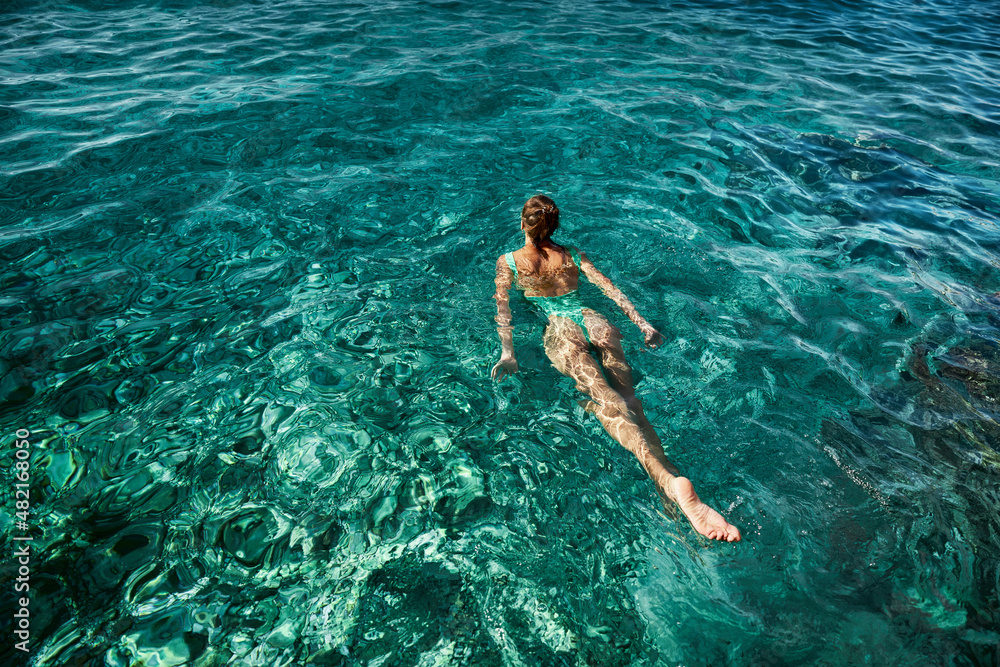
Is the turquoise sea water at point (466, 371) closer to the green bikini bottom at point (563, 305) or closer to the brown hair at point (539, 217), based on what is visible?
the green bikini bottom at point (563, 305)

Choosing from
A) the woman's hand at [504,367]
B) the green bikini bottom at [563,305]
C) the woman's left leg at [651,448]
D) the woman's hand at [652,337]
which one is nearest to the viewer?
the woman's left leg at [651,448]

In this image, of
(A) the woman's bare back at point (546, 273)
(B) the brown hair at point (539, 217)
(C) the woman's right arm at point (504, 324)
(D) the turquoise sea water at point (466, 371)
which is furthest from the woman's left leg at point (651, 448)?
(B) the brown hair at point (539, 217)

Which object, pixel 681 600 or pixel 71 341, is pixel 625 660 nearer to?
pixel 681 600

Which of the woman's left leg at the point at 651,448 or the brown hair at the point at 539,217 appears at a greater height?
the brown hair at the point at 539,217

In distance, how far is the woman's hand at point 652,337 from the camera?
5.01 metres

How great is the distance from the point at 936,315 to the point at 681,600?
4903 mm

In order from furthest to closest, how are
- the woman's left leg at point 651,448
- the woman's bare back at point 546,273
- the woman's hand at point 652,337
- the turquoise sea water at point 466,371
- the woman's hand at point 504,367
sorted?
the woman's bare back at point 546,273 < the woman's hand at point 652,337 < the woman's hand at point 504,367 < the woman's left leg at point 651,448 < the turquoise sea water at point 466,371

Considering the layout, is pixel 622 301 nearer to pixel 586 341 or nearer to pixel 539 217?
pixel 586 341

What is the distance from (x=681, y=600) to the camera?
344cm

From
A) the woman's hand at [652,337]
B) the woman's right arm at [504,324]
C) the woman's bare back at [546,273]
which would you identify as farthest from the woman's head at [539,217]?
the woman's hand at [652,337]

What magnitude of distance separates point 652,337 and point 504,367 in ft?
4.76

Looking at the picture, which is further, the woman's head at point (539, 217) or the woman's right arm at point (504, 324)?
the woman's head at point (539, 217)

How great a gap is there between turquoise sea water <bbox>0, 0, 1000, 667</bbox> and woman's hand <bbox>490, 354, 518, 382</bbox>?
0.18 m

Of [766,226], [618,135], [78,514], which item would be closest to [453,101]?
[618,135]
